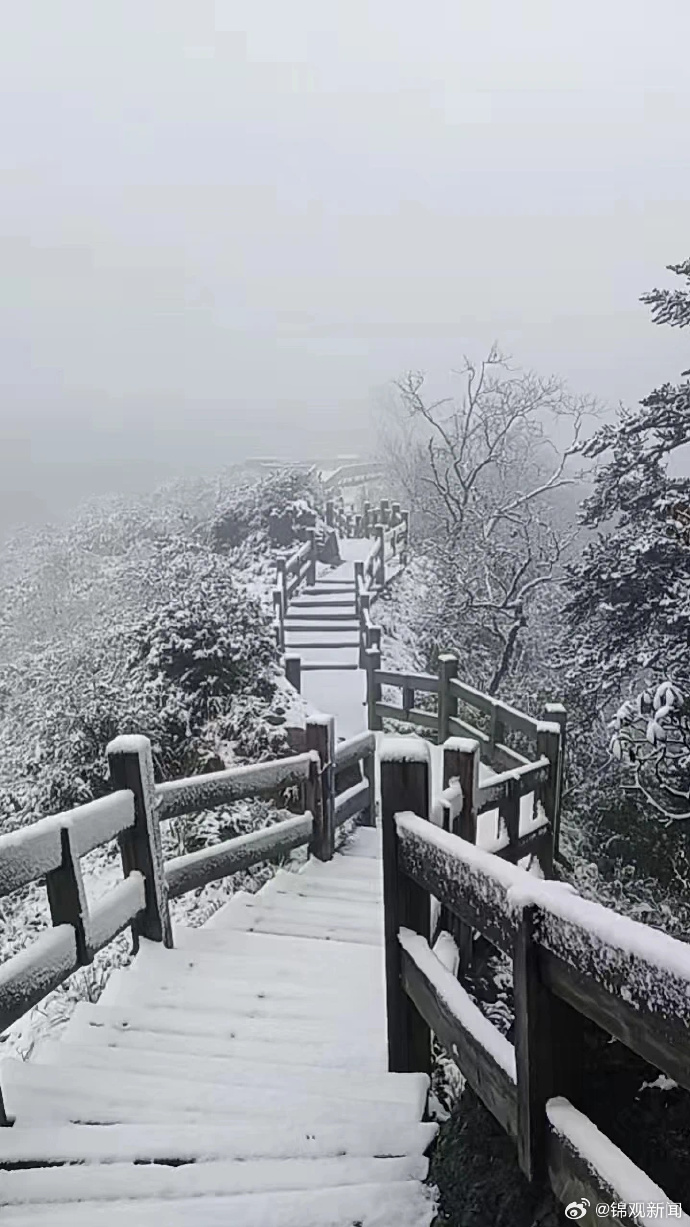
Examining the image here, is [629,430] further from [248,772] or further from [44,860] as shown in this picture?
[44,860]

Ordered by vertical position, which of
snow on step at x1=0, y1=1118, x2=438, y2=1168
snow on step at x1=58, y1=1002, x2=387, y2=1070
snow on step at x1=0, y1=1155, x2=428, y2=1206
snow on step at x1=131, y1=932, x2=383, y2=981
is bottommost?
snow on step at x1=131, y1=932, x2=383, y2=981

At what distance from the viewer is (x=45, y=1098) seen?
268 cm

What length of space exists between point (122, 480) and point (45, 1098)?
3621 cm

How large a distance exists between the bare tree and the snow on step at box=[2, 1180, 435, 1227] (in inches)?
535


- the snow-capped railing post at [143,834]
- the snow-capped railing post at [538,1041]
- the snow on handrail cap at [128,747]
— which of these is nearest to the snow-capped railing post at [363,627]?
the snow-capped railing post at [143,834]

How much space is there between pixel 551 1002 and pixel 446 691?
851cm

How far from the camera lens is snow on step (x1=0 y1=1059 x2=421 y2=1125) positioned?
2537 mm

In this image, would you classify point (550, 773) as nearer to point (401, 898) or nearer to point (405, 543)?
point (401, 898)

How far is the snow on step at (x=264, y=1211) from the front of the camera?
82.0 inches

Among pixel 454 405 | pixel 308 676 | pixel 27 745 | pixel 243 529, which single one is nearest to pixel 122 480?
pixel 243 529

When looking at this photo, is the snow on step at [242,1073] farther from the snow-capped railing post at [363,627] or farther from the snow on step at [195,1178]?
the snow-capped railing post at [363,627]

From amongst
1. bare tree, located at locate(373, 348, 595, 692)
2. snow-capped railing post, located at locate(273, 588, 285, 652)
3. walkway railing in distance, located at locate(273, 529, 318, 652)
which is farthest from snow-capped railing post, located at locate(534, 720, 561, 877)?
snow-capped railing post, located at locate(273, 588, 285, 652)

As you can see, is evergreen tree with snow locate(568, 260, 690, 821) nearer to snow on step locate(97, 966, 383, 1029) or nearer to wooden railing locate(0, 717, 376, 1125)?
wooden railing locate(0, 717, 376, 1125)

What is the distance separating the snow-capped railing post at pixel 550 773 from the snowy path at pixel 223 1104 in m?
3.48
